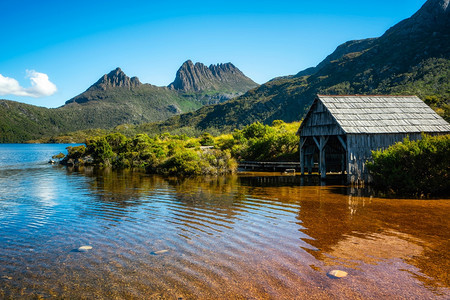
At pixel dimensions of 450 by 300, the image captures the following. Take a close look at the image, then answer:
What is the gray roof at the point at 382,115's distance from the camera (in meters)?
21.6

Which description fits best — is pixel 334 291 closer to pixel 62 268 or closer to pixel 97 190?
pixel 62 268

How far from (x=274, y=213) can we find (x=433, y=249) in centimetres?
614

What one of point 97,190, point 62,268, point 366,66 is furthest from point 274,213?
point 366,66

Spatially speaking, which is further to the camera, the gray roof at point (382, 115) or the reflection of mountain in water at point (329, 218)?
the gray roof at point (382, 115)

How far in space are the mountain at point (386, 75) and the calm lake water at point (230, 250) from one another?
4196 centimetres

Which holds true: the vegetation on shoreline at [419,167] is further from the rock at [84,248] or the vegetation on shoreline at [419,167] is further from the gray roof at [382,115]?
the rock at [84,248]

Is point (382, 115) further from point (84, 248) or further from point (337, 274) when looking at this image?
point (84, 248)

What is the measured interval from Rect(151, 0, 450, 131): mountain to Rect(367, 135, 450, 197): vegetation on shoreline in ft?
113

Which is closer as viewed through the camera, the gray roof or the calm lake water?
the calm lake water

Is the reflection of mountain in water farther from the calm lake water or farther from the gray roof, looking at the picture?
the gray roof

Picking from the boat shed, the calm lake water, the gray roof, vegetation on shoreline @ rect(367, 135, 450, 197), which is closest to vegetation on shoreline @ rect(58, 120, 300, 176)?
the boat shed

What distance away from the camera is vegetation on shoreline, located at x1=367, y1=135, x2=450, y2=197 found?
16.2m

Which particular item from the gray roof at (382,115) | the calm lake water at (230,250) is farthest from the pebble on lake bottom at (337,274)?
the gray roof at (382,115)

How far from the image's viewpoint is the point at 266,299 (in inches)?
242
